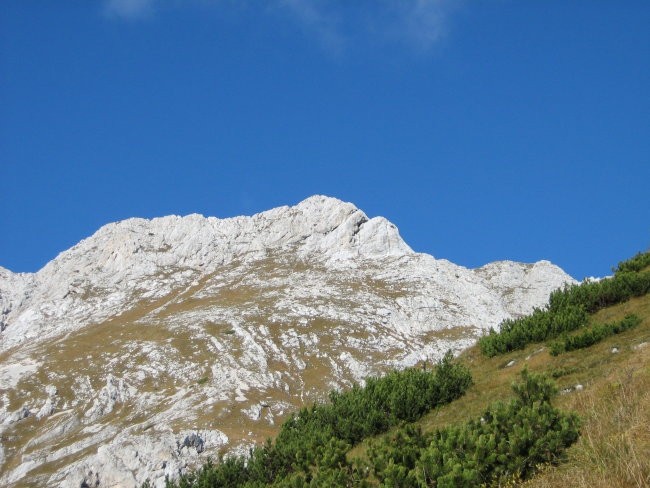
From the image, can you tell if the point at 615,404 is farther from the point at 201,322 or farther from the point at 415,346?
the point at 201,322

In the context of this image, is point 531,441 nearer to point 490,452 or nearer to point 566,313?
point 490,452

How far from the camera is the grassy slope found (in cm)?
943

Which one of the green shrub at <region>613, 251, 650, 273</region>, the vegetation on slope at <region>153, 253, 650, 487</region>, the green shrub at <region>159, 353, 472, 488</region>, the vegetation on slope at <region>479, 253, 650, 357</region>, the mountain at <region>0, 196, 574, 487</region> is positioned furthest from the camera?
the mountain at <region>0, 196, 574, 487</region>

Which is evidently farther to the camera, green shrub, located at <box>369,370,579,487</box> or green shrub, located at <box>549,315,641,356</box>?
green shrub, located at <box>549,315,641,356</box>

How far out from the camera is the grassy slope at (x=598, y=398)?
9.43 meters

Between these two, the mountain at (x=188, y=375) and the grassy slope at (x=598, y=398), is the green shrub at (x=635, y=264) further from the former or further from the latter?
the mountain at (x=188, y=375)

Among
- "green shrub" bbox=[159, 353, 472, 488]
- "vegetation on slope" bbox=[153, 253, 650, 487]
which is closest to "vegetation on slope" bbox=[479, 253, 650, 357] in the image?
"vegetation on slope" bbox=[153, 253, 650, 487]

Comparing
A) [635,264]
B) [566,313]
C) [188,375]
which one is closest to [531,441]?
[566,313]

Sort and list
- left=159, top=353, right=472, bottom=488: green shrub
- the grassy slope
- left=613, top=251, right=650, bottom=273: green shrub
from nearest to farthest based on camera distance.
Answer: the grassy slope → left=159, top=353, right=472, bottom=488: green shrub → left=613, top=251, right=650, bottom=273: green shrub

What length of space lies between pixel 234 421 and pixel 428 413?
108937 mm

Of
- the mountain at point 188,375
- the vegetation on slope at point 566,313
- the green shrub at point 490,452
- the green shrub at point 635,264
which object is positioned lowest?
the green shrub at point 490,452

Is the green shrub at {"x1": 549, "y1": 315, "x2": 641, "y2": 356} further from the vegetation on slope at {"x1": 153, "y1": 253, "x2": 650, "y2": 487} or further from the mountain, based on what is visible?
the mountain

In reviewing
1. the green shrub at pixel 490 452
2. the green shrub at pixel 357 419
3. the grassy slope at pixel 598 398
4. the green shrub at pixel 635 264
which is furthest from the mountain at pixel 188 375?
the green shrub at pixel 490 452

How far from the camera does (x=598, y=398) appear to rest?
14852mm
